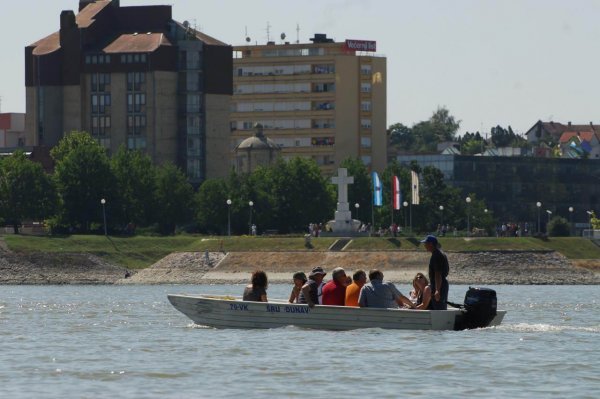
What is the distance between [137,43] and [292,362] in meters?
147

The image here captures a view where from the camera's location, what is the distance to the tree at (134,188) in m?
158

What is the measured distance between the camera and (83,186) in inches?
6107

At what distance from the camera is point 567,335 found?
51281 millimetres

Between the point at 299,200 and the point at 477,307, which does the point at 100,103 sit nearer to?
the point at 299,200

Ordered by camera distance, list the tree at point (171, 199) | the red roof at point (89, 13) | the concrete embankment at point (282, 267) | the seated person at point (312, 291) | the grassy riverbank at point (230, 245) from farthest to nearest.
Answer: the red roof at point (89, 13), the tree at point (171, 199), the grassy riverbank at point (230, 245), the concrete embankment at point (282, 267), the seated person at point (312, 291)

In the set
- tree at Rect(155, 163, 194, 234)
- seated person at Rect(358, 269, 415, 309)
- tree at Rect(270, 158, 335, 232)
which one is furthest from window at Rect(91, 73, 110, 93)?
seated person at Rect(358, 269, 415, 309)

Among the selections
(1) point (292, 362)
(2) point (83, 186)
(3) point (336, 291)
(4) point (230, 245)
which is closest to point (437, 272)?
(3) point (336, 291)

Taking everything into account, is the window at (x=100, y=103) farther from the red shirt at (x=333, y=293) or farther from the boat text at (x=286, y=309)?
the red shirt at (x=333, y=293)

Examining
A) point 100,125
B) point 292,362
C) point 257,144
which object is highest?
point 100,125

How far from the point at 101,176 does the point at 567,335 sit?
354 ft

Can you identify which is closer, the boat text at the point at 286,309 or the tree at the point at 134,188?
the boat text at the point at 286,309

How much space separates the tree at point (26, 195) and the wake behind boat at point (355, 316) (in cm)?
10301

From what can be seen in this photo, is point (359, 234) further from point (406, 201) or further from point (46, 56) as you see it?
point (46, 56)

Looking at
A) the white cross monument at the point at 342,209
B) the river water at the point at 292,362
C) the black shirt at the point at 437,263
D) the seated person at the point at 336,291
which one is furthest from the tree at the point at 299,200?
the black shirt at the point at 437,263
